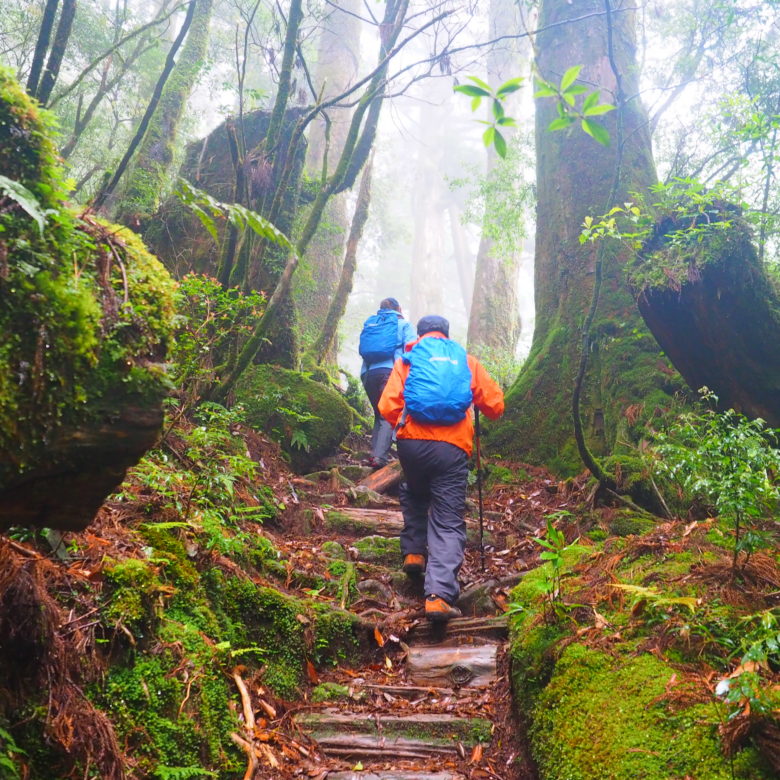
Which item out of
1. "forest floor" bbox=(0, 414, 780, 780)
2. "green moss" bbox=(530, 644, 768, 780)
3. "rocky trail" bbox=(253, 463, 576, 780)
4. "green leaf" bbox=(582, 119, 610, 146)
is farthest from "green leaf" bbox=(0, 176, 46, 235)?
"rocky trail" bbox=(253, 463, 576, 780)

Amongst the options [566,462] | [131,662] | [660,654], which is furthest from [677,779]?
[566,462]

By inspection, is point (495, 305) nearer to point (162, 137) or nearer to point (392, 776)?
point (162, 137)

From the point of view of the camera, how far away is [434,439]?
5.09 metres

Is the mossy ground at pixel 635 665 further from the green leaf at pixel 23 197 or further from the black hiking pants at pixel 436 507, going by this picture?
the green leaf at pixel 23 197

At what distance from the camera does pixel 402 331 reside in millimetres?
8188

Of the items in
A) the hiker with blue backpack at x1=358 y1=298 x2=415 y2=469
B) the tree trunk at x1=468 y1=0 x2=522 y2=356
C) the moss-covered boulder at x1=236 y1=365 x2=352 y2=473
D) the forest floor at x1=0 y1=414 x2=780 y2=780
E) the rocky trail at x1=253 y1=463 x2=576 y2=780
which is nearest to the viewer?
the forest floor at x1=0 y1=414 x2=780 y2=780

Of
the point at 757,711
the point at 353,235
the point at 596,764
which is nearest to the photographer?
the point at 757,711

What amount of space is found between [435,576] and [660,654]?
2.19m

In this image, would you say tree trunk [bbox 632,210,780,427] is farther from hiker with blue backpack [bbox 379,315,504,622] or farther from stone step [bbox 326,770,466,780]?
stone step [bbox 326,770,466,780]

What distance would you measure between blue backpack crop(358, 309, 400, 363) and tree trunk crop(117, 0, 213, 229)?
3.65m

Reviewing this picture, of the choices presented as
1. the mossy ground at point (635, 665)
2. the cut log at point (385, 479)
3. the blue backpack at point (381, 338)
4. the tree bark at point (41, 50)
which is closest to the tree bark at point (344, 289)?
the blue backpack at point (381, 338)

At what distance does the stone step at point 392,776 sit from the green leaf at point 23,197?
278 centimetres

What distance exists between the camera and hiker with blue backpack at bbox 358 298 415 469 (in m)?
8.12

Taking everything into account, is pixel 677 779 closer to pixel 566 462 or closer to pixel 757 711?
pixel 757 711
